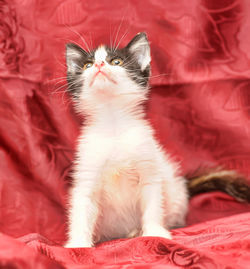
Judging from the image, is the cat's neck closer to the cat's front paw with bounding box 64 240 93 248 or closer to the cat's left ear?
the cat's left ear

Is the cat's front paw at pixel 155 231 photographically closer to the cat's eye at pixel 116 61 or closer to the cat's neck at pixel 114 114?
the cat's neck at pixel 114 114

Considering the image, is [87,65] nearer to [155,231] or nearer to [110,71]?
[110,71]

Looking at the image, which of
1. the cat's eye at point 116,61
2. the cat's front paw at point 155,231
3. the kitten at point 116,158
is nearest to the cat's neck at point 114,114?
the kitten at point 116,158

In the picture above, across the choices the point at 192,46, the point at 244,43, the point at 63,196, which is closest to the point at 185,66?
the point at 192,46

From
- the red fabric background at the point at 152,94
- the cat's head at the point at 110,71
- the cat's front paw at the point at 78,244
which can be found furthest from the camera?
the red fabric background at the point at 152,94

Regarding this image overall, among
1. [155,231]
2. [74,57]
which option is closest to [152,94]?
[74,57]

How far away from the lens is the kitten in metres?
1.20

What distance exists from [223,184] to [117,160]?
49cm

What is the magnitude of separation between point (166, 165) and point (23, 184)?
1.78 feet

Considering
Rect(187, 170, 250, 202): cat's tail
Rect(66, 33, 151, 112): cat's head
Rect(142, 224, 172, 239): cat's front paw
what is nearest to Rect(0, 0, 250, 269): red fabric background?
Rect(187, 170, 250, 202): cat's tail

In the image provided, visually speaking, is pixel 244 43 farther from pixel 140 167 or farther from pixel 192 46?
pixel 140 167

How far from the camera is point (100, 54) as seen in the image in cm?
126

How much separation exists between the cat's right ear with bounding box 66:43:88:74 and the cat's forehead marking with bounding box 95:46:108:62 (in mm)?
47

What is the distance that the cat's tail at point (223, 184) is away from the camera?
1.40 meters
